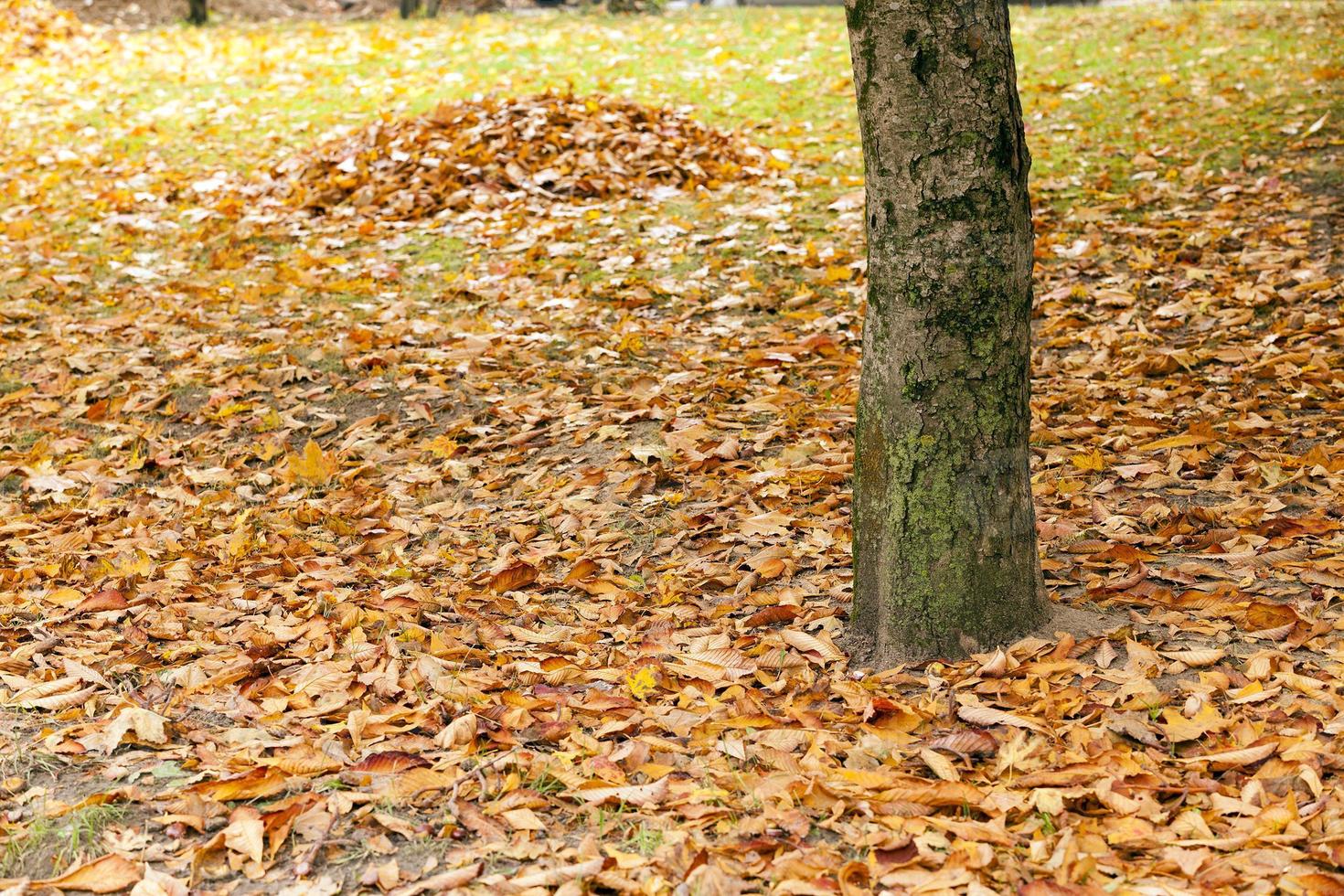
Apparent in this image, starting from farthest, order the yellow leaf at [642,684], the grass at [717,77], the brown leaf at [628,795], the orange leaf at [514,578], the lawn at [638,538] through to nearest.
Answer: the grass at [717,77], the orange leaf at [514,578], the yellow leaf at [642,684], the brown leaf at [628,795], the lawn at [638,538]

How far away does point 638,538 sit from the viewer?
4.21m

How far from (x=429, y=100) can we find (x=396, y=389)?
5.44m

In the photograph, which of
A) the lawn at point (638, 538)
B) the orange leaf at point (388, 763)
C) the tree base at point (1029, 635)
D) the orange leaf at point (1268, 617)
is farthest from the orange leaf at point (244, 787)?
the orange leaf at point (1268, 617)

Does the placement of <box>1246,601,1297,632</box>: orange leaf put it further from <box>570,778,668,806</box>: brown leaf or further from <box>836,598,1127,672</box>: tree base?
<box>570,778,668,806</box>: brown leaf

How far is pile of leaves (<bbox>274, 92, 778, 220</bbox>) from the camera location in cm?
787

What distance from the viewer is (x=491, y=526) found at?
4379 millimetres

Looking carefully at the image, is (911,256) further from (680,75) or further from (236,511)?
(680,75)

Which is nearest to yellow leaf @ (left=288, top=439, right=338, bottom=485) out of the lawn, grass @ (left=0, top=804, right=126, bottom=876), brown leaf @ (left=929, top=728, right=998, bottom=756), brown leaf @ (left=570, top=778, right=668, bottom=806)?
the lawn

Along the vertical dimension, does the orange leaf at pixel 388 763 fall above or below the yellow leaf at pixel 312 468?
below

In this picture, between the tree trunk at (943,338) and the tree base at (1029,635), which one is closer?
the tree trunk at (943,338)

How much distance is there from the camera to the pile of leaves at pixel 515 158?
7871 millimetres

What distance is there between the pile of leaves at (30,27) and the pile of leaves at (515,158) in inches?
267

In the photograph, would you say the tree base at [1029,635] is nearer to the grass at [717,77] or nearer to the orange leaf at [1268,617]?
the orange leaf at [1268,617]

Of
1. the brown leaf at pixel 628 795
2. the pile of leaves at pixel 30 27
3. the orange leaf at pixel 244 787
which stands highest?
the pile of leaves at pixel 30 27
